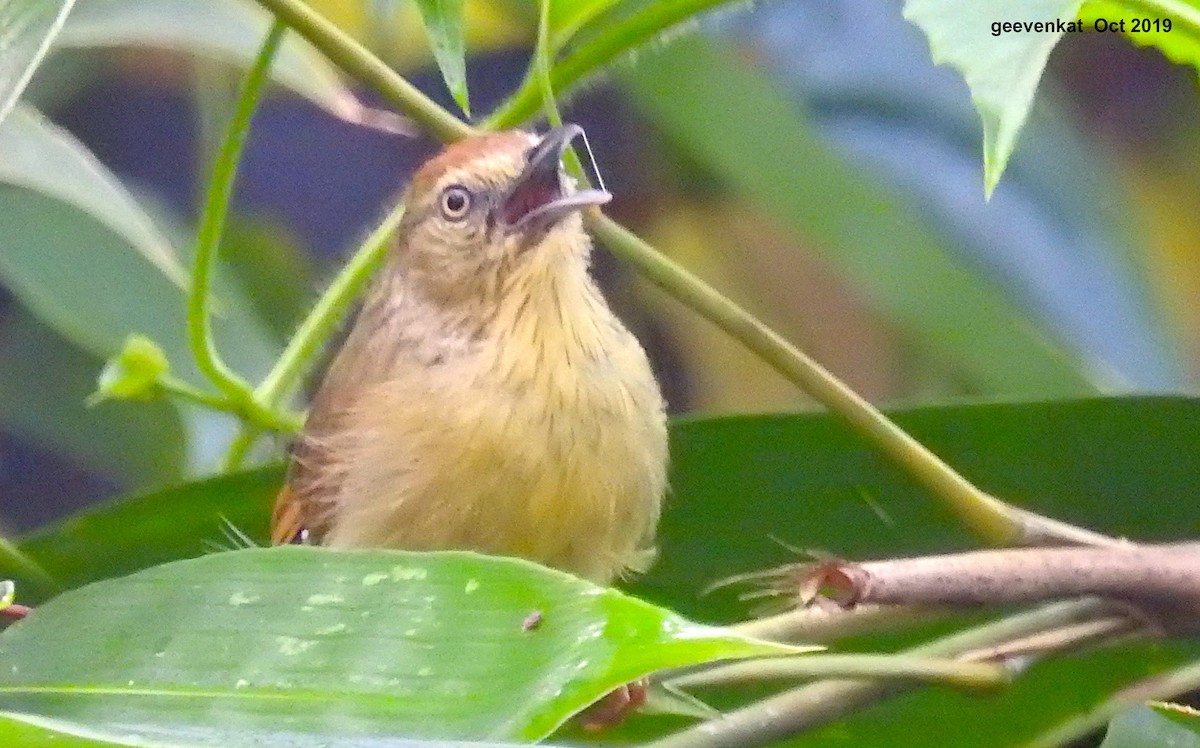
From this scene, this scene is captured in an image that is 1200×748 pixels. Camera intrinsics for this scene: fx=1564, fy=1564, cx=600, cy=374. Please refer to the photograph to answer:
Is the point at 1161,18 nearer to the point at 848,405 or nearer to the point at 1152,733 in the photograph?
the point at 848,405

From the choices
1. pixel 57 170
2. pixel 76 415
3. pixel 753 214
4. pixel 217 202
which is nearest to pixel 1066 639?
pixel 217 202

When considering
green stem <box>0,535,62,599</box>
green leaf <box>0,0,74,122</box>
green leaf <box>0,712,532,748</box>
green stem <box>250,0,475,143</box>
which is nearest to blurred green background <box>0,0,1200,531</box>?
green stem <box>250,0,475,143</box>

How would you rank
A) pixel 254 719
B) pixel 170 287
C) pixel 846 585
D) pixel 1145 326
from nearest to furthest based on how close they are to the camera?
1. pixel 254 719
2. pixel 846 585
3. pixel 170 287
4. pixel 1145 326

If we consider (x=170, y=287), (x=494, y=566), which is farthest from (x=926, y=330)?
(x=494, y=566)

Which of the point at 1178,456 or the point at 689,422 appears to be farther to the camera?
the point at 689,422

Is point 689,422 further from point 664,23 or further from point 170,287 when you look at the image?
point 170,287

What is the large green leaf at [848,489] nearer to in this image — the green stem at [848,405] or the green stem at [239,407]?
the green stem at [239,407]

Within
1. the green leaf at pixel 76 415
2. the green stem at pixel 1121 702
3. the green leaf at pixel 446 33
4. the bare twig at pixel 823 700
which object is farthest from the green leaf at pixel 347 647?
the green leaf at pixel 76 415
